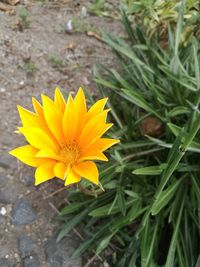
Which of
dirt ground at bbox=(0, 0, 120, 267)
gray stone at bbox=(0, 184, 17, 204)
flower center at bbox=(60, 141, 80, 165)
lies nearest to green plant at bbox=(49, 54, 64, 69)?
dirt ground at bbox=(0, 0, 120, 267)

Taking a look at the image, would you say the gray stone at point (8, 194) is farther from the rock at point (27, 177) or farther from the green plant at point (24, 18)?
the green plant at point (24, 18)

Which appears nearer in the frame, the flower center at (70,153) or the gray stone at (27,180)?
the flower center at (70,153)

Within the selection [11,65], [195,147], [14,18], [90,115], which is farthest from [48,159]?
[14,18]

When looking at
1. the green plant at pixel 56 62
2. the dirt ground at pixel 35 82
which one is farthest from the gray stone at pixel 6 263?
the green plant at pixel 56 62

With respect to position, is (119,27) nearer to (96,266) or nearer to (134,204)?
(134,204)

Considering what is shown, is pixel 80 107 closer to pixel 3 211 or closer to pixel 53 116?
pixel 53 116

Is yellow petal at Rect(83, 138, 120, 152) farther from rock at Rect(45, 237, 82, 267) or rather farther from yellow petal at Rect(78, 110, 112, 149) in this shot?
rock at Rect(45, 237, 82, 267)
